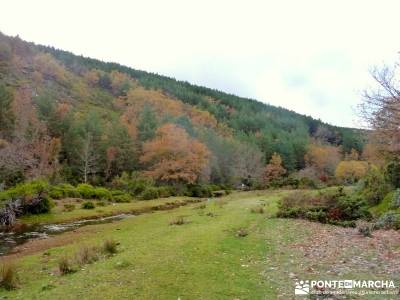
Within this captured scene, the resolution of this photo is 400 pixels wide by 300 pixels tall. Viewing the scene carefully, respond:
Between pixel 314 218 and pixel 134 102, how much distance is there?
5314 inches

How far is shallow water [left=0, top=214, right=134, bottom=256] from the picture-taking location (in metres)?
23.0

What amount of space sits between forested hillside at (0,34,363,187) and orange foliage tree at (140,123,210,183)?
0.17 meters

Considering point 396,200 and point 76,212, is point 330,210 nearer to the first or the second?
point 396,200

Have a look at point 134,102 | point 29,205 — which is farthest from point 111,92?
point 29,205

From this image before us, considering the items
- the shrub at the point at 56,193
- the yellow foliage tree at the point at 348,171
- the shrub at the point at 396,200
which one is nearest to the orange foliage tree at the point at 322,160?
the yellow foliage tree at the point at 348,171

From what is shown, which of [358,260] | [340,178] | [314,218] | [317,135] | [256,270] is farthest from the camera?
[317,135]

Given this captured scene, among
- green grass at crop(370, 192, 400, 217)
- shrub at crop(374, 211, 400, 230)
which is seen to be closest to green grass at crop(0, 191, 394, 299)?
shrub at crop(374, 211, 400, 230)

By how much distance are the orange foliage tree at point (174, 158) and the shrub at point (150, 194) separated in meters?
9.47

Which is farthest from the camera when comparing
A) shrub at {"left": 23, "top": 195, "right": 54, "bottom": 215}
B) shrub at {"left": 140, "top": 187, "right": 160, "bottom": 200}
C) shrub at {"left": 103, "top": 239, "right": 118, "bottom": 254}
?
shrub at {"left": 140, "top": 187, "right": 160, "bottom": 200}

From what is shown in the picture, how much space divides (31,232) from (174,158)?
43742mm

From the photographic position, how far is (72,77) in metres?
171

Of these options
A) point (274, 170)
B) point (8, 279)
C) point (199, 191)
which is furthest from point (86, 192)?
point (274, 170)

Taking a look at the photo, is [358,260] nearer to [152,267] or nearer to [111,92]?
[152,267]

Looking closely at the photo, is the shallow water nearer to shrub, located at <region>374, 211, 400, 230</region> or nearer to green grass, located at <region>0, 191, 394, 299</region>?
green grass, located at <region>0, 191, 394, 299</region>
